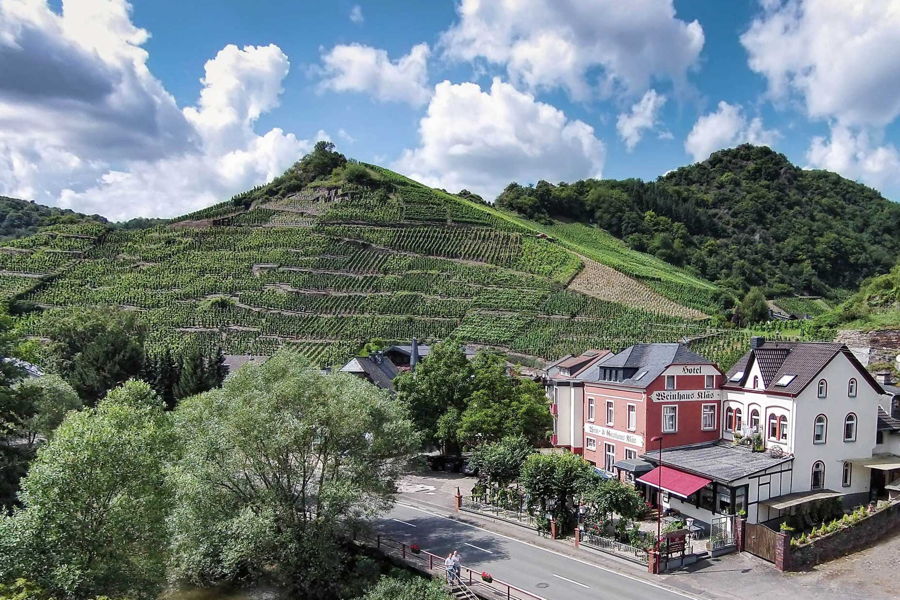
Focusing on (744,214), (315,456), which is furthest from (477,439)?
(744,214)

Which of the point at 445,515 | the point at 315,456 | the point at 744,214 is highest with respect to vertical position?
the point at 744,214

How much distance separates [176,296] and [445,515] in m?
69.2

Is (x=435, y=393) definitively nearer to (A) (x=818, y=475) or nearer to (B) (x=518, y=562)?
(B) (x=518, y=562)

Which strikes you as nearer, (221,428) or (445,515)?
(221,428)

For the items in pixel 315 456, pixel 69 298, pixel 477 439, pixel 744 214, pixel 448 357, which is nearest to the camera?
pixel 315 456

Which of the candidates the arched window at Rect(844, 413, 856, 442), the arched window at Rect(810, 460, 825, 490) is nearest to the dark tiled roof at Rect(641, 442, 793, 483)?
the arched window at Rect(810, 460, 825, 490)

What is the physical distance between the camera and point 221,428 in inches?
849

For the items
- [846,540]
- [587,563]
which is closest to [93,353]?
[587,563]

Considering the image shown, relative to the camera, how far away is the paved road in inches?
768

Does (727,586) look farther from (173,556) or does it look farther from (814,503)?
(173,556)

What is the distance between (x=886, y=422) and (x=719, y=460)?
9761 mm

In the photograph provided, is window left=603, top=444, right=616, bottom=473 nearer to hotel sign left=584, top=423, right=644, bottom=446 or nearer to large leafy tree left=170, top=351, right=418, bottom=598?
hotel sign left=584, top=423, right=644, bottom=446

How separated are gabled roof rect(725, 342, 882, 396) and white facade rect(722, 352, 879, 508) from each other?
243 mm

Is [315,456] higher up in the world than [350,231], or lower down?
lower down
